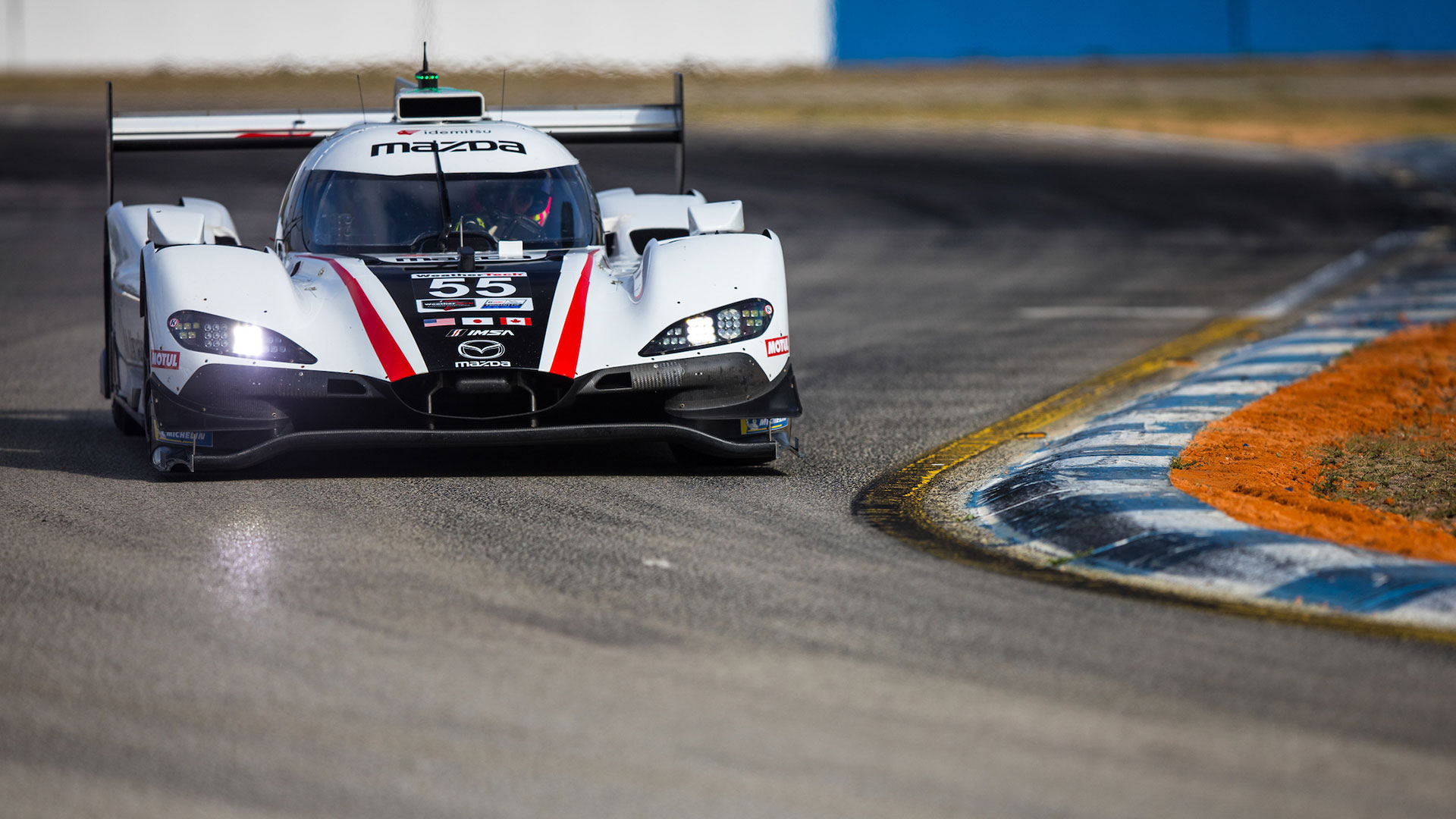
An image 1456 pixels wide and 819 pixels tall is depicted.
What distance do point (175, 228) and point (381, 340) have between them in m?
1.68

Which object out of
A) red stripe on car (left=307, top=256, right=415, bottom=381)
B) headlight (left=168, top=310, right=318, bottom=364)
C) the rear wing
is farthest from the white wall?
headlight (left=168, top=310, right=318, bottom=364)

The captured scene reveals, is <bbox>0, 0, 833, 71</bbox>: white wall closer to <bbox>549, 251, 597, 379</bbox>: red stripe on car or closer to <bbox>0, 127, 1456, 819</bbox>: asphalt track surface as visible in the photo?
<bbox>549, 251, 597, 379</bbox>: red stripe on car

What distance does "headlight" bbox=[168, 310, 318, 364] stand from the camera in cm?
661

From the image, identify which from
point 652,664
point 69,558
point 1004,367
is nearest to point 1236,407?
point 1004,367

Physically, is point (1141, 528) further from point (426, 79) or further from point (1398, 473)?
point (426, 79)

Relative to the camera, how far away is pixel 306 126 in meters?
8.96

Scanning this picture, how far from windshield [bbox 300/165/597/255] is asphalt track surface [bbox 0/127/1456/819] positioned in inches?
40.9

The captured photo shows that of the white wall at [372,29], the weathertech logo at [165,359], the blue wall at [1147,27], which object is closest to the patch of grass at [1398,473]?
the weathertech logo at [165,359]

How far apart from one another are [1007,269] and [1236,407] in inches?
314

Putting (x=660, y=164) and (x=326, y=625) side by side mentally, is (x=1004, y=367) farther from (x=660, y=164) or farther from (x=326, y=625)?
(x=660, y=164)

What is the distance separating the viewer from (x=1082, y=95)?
3672cm

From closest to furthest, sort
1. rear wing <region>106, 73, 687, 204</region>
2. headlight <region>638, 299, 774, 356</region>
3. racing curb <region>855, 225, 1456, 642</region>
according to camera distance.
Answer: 1. racing curb <region>855, 225, 1456, 642</region>
2. headlight <region>638, 299, 774, 356</region>
3. rear wing <region>106, 73, 687, 204</region>

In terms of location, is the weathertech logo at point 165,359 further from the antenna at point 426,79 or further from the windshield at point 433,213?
the antenna at point 426,79

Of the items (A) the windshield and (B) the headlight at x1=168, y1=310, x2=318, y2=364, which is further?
(A) the windshield
